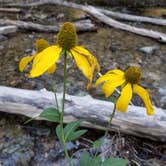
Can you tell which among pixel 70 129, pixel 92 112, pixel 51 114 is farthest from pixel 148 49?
pixel 51 114

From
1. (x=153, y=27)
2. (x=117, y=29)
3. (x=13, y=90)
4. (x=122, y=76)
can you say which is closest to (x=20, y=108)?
(x=13, y=90)

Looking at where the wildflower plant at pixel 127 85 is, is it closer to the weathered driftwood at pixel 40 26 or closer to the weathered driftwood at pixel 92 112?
the weathered driftwood at pixel 92 112

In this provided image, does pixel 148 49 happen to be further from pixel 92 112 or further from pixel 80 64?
pixel 80 64

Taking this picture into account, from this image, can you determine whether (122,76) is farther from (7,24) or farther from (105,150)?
(7,24)

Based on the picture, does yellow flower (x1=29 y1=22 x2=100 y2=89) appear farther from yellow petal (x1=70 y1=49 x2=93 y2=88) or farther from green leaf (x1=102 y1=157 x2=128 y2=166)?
green leaf (x1=102 y1=157 x2=128 y2=166)

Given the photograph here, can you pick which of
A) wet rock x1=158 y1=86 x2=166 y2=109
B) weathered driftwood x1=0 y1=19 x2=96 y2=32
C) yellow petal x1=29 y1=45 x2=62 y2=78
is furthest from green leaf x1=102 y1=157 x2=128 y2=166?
weathered driftwood x1=0 y1=19 x2=96 y2=32

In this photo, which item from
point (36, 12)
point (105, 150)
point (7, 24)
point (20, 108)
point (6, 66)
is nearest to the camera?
point (105, 150)
